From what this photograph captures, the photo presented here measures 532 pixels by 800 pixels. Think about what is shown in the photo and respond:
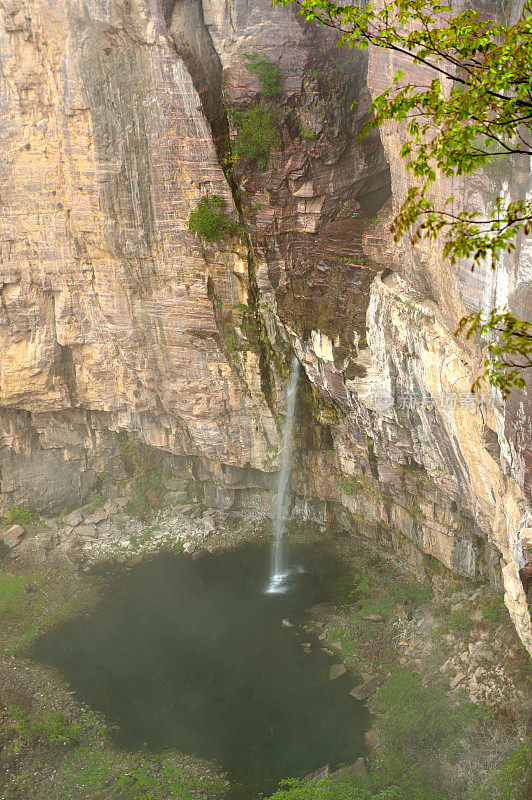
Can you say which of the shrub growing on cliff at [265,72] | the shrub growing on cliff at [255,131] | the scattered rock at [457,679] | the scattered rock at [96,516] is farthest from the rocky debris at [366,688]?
the shrub growing on cliff at [265,72]

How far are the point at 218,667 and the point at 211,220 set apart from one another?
14221 millimetres

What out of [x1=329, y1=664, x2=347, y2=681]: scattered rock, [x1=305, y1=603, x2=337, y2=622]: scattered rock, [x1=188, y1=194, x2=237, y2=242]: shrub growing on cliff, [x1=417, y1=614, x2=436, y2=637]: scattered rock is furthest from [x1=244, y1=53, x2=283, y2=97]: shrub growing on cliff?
[x1=329, y1=664, x2=347, y2=681]: scattered rock

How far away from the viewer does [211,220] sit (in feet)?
78.4

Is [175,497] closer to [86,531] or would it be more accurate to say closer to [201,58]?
[86,531]

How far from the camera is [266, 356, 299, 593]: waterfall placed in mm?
26203

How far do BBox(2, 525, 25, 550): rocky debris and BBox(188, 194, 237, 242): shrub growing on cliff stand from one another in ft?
46.3

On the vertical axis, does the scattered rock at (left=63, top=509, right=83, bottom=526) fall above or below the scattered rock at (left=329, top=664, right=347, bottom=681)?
above

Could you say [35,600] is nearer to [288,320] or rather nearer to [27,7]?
[288,320]

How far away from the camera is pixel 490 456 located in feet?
54.9

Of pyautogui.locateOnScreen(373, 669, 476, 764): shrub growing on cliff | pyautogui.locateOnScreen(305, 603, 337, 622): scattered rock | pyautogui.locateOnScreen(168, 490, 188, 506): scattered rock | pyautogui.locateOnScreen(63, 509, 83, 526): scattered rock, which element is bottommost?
pyautogui.locateOnScreen(373, 669, 476, 764): shrub growing on cliff

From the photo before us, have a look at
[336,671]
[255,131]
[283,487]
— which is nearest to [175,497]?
[283,487]

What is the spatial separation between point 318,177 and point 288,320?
466cm

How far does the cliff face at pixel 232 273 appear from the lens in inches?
798

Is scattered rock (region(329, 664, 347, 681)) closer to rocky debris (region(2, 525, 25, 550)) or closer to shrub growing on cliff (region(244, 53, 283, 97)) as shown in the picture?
rocky debris (region(2, 525, 25, 550))
